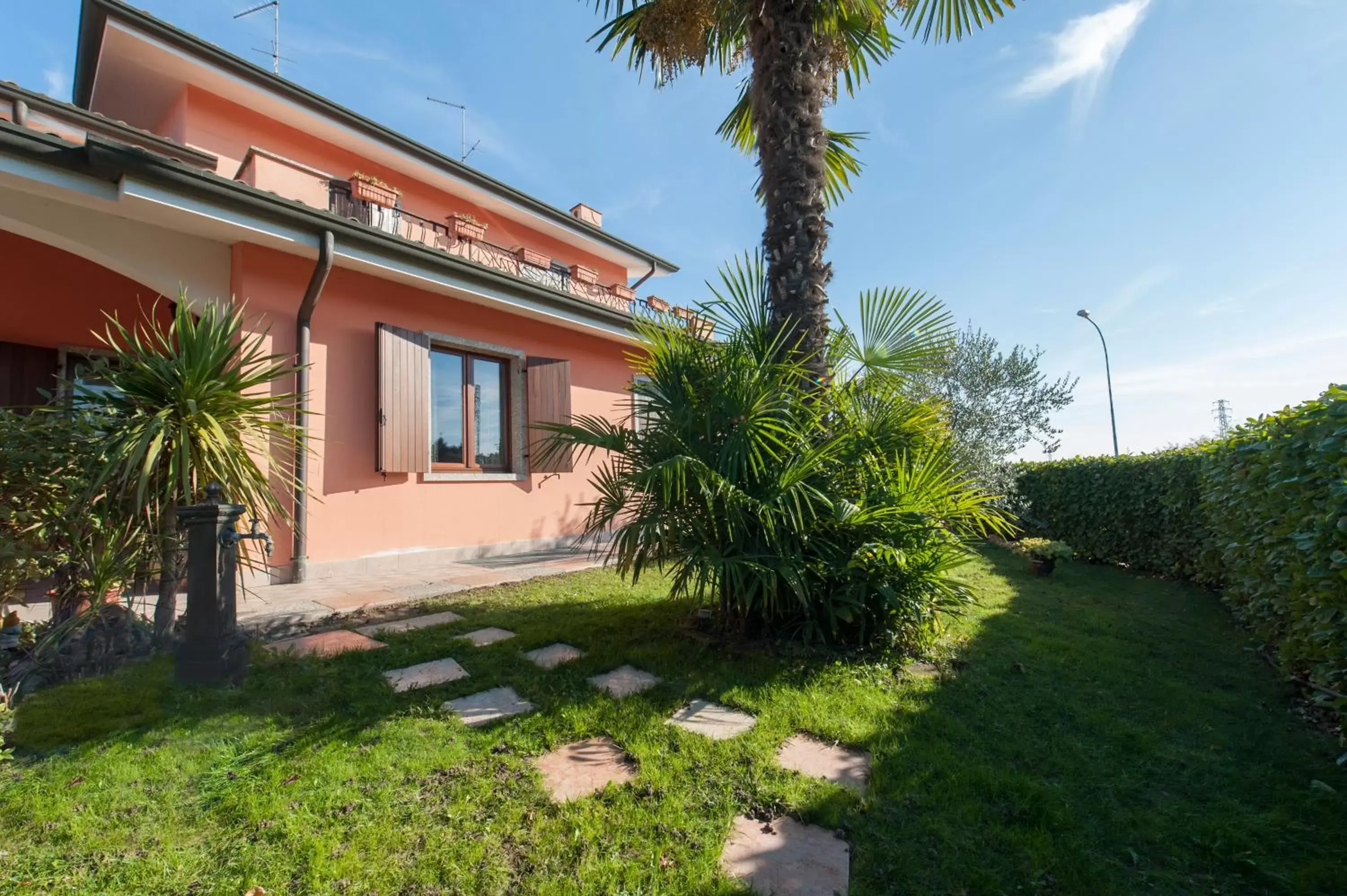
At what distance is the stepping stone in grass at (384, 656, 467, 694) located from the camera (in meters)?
2.93

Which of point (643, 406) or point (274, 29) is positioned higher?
point (274, 29)

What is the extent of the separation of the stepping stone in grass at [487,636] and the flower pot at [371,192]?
6.39 m

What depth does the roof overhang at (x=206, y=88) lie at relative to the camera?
6797 mm

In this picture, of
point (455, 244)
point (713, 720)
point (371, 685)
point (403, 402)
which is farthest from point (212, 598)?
point (455, 244)

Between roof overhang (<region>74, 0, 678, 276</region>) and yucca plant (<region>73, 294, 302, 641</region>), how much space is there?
6.28m

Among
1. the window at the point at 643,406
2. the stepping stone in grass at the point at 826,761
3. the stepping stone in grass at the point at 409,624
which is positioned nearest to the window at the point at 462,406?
the window at the point at 643,406

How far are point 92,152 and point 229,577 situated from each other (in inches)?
138

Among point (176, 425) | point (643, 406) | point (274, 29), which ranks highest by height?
point (274, 29)

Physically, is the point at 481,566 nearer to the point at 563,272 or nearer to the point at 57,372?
the point at 57,372

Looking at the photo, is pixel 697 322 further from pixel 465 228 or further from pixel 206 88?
pixel 206 88

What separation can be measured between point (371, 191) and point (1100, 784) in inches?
361

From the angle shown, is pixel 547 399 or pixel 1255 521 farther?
pixel 547 399

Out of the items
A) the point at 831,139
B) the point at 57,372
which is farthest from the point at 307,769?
the point at 57,372

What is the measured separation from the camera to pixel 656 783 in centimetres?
207
